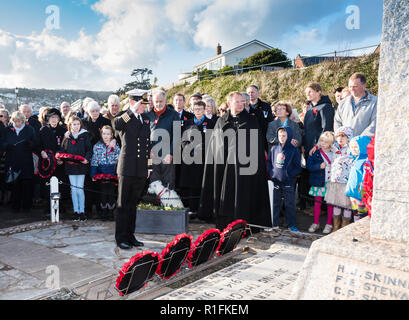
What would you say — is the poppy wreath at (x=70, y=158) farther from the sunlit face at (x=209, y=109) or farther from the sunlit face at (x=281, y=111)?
the sunlit face at (x=281, y=111)

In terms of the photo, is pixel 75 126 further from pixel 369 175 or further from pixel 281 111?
pixel 369 175

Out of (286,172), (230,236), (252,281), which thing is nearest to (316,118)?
(286,172)

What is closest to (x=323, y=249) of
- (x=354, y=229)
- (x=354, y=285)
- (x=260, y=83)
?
(x=354, y=285)

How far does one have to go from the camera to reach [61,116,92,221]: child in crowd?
21.7ft

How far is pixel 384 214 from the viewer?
2.42 meters

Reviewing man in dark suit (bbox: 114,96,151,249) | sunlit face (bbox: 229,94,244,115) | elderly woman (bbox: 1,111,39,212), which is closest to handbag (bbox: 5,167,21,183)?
elderly woman (bbox: 1,111,39,212)

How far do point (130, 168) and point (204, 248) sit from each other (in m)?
1.55

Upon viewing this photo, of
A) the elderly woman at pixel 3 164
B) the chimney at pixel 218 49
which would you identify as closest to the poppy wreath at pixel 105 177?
the elderly woman at pixel 3 164

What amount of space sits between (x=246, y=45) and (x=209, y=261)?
141ft

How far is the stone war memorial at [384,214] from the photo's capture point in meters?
2.25

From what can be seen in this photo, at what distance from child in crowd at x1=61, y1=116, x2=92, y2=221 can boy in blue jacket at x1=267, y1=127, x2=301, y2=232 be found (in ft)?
11.3

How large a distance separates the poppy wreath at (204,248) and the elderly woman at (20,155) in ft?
15.8

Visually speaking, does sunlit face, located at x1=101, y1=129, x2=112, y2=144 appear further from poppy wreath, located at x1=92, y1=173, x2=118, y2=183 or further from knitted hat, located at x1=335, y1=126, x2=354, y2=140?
knitted hat, located at x1=335, y1=126, x2=354, y2=140
